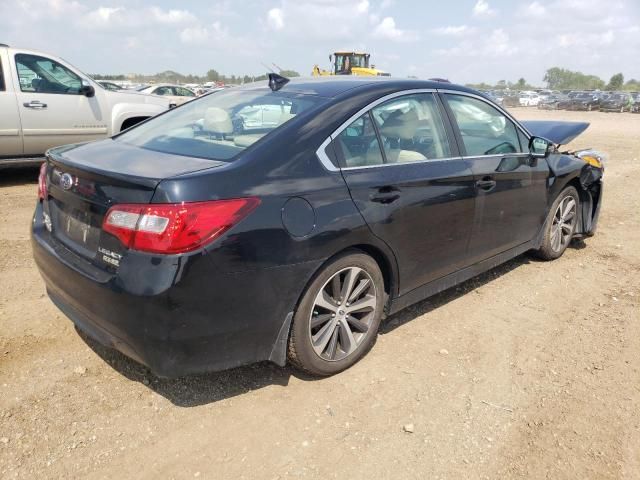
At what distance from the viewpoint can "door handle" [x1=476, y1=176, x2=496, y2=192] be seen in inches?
145

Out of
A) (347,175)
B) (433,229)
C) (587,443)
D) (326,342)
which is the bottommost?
(587,443)

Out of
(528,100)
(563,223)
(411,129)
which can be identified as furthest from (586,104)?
(411,129)

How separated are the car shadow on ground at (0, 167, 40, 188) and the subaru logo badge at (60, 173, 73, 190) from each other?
568 cm

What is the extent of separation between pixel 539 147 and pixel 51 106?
6.56 meters

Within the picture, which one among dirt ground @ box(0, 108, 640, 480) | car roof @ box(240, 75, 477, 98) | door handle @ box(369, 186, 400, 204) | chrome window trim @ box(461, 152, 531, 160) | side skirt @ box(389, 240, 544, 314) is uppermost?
car roof @ box(240, 75, 477, 98)

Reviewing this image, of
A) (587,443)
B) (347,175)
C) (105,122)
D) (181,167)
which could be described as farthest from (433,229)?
(105,122)

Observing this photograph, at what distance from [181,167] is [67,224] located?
757mm

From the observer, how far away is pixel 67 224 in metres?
2.73

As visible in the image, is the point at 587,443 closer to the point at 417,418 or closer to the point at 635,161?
the point at 417,418

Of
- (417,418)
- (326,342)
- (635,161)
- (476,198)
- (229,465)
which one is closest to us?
(229,465)

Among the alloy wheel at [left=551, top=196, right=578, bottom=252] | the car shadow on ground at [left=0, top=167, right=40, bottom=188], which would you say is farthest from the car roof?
the car shadow on ground at [left=0, top=167, right=40, bottom=188]

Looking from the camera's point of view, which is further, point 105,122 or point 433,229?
point 105,122

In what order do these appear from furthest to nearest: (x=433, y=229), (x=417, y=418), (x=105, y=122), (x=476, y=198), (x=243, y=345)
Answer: (x=105, y=122)
(x=476, y=198)
(x=433, y=229)
(x=417, y=418)
(x=243, y=345)

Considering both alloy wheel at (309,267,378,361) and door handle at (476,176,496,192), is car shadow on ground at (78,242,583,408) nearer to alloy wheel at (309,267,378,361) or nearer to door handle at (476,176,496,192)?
alloy wheel at (309,267,378,361)
